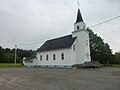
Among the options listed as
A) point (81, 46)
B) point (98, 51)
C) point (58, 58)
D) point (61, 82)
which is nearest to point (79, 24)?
point (81, 46)

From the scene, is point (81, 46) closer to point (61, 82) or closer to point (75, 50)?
point (75, 50)

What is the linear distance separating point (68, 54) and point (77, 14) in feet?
38.8

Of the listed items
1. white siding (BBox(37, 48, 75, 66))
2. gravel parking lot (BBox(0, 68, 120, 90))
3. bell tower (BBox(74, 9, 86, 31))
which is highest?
bell tower (BBox(74, 9, 86, 31))

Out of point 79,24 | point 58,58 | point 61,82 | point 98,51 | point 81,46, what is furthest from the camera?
point 98,51

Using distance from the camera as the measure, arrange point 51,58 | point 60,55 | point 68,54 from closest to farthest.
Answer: point 68,54
point 60,55
point 51,58

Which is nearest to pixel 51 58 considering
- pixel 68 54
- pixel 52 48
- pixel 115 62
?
pixel 52 48

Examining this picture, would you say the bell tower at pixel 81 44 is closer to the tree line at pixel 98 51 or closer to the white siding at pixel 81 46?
the white siding at pixel 81 46

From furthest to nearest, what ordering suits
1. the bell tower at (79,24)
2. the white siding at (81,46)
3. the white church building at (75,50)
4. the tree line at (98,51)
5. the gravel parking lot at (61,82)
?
the tree line at (98,51) < the bell tower at (79,24) < the white siding at (81,46) < the white church building at (75,50) < the gravel parking lot at (61,82)

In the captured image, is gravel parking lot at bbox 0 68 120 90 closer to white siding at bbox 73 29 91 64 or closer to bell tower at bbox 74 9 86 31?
white siding at bbox 73 29 91 64

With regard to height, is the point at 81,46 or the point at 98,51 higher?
the point at 81,46

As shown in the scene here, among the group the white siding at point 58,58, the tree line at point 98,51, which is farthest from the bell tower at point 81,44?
the tree line at point 98,51

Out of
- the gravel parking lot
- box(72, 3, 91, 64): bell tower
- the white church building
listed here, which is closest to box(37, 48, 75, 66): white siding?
the white church building

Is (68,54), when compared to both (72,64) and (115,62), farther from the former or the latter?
(115,62)

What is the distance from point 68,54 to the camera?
3300 cm
